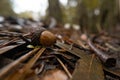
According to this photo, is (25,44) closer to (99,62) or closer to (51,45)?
(51,45)

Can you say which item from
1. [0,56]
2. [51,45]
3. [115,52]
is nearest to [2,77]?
[0,56]

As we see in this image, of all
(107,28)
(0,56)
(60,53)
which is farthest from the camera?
(107,28)

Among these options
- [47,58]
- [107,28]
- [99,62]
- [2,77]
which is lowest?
[107,28]

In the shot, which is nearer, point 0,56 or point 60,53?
point 0,56

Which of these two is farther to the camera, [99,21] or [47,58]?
[99,21]

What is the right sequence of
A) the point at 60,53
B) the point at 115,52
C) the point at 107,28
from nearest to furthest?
the point at 60,53 → the point at 115,52 → the point at 107,28

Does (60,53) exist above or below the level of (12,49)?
below

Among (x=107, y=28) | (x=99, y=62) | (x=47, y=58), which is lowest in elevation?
(x=107, y=28)

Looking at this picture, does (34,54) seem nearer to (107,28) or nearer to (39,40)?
(39,40)

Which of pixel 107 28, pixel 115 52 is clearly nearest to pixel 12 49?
pixel 115 52
